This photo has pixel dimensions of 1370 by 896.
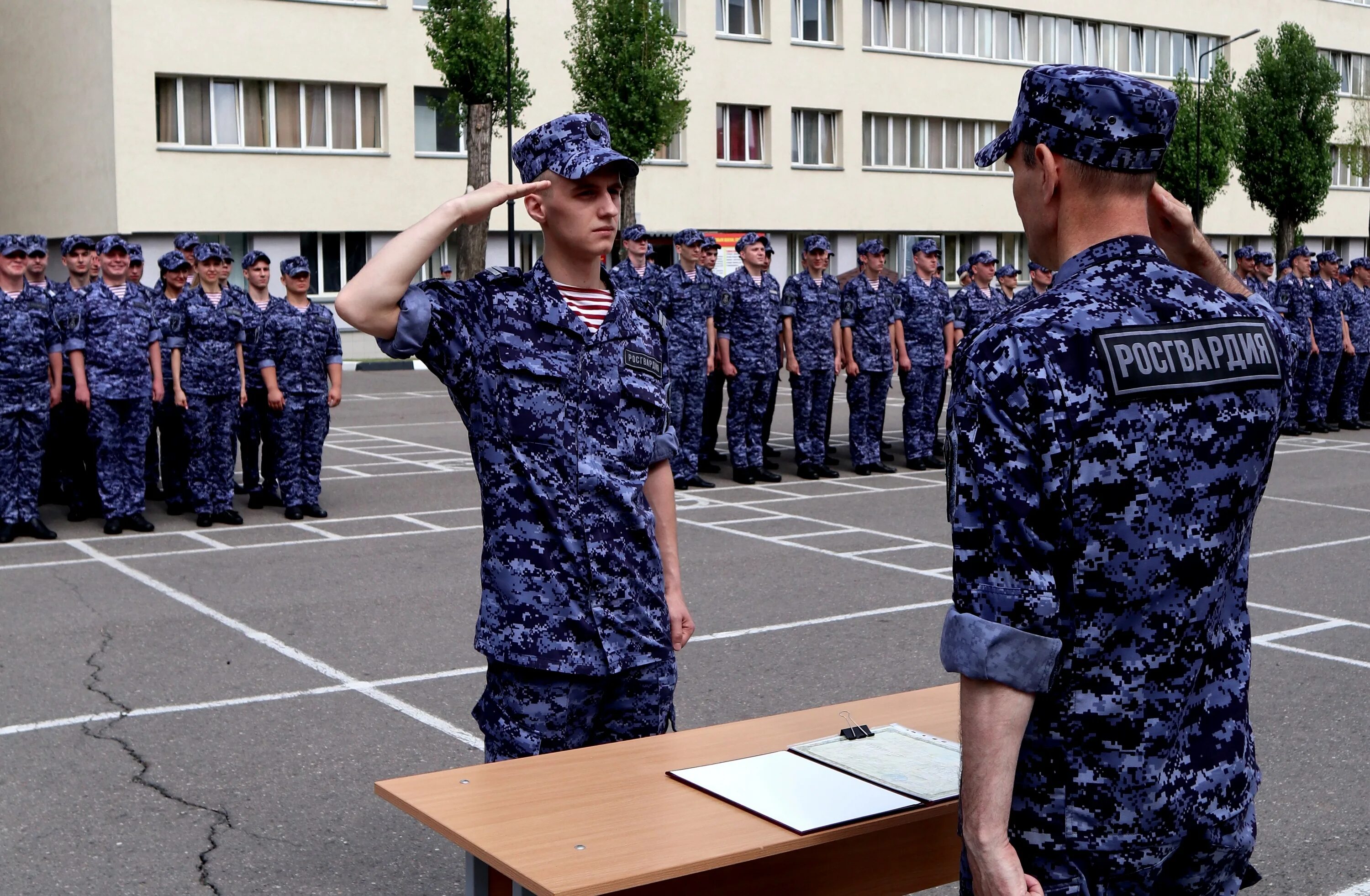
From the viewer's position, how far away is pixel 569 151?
3613 mm

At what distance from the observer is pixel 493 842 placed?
9.12ft

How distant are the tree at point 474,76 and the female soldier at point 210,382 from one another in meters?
19.4

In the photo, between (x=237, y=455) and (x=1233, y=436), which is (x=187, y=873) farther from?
(x=237, y=455)

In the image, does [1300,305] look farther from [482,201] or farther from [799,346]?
[482,201]

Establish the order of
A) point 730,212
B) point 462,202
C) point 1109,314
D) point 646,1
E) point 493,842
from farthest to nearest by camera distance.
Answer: point 730,212 < point 646,1 < point 462,202 < point 493,842 < point 1109,314

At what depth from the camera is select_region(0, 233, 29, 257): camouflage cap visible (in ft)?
37.1

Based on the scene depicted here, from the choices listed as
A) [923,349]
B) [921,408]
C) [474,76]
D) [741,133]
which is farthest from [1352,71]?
[921,408]

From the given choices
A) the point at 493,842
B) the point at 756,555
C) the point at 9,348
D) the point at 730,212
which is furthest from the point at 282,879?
the point at 730,212

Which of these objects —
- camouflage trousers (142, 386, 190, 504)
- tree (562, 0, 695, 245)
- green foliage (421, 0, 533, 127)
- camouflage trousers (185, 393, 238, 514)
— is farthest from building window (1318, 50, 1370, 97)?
camouflage trousers (185, 393, 238, 514)

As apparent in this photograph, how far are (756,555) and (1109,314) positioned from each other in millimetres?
8516

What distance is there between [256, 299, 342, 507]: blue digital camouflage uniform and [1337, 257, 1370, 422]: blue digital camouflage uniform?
14.5 meters

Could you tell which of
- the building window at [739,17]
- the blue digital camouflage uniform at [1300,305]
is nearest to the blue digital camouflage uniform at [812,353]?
the blue digital camouflage uniform at [1300,305]

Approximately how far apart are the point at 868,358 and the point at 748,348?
4.85ft

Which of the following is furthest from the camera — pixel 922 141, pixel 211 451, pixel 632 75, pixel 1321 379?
pixel 922 141
